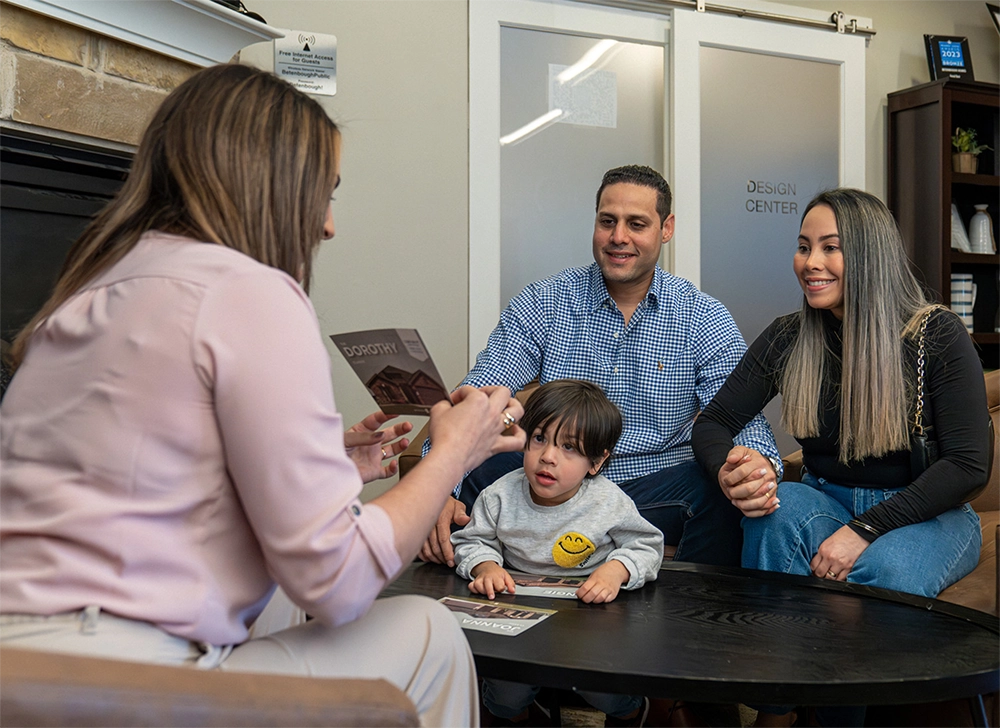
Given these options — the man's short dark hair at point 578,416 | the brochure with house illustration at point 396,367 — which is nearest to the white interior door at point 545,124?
the man's short dark hair at point 578,416

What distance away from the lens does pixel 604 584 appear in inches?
60.5

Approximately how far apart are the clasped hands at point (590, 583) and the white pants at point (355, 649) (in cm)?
54

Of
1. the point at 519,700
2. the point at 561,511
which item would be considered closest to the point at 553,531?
the point at 561,511

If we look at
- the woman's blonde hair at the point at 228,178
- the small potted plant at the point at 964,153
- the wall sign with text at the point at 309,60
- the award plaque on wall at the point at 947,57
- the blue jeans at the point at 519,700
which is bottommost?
the blue jeans at the point at 519,700

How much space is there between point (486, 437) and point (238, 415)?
0.37 meters

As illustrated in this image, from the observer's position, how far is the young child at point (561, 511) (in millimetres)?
1786

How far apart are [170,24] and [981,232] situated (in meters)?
A: 3.44

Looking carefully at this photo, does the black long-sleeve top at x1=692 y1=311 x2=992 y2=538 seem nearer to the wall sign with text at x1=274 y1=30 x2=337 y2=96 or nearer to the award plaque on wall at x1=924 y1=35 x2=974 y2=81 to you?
the wall sign with text at x1=274 y1=30 x2=337 y2=96

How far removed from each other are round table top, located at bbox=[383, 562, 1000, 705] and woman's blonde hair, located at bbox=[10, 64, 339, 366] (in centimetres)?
59

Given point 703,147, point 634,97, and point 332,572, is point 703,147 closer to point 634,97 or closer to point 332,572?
point 634,97

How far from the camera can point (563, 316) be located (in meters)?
2.62

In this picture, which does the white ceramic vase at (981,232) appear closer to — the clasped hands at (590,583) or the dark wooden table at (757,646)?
the dark wooden table at (757,646)

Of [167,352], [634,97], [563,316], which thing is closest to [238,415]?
[167,352]

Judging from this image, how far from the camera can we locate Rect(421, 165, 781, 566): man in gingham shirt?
246cm
